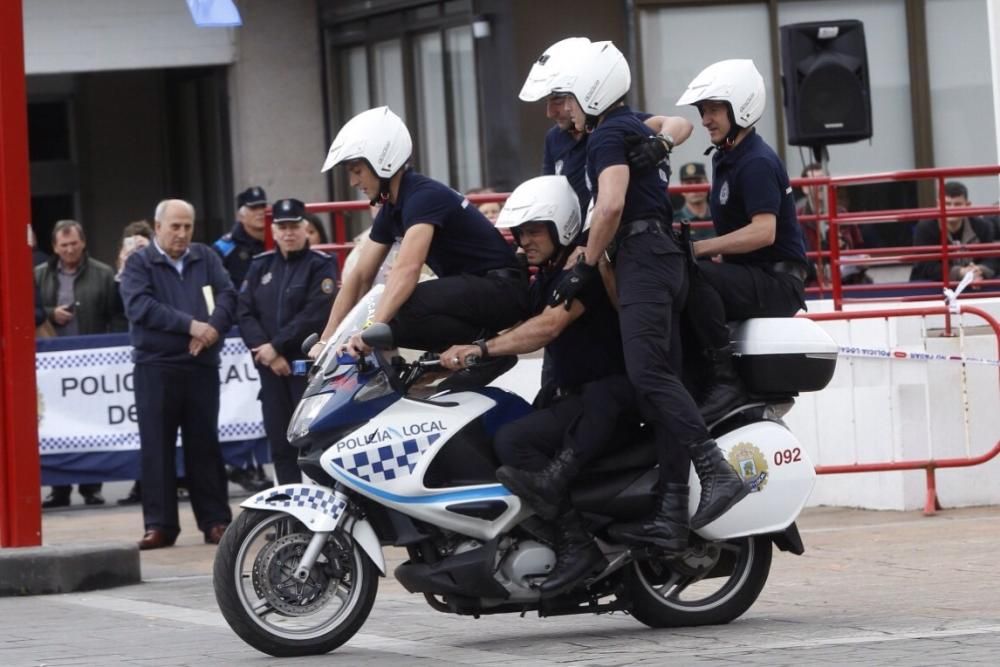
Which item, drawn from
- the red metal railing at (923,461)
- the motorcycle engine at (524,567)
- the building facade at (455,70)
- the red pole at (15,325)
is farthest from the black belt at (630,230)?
the building facade at (455,70)

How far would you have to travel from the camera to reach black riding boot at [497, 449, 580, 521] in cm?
782

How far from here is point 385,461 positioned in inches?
305

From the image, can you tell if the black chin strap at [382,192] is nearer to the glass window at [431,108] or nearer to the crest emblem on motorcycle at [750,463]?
the crest emblem on motorcycle at [750,463]

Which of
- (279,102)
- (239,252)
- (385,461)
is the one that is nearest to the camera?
(385,461)

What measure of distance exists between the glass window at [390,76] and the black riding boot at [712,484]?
1408 centimetres

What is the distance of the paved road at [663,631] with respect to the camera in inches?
295

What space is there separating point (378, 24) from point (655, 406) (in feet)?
47.6

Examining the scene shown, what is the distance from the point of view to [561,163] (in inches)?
332

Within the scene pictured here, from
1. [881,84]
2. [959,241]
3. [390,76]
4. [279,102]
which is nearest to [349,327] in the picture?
[959,241]

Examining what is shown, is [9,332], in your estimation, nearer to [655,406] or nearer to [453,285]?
[453,285]

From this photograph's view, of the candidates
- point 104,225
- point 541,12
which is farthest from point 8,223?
point 104,225

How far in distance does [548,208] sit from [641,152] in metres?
0.41

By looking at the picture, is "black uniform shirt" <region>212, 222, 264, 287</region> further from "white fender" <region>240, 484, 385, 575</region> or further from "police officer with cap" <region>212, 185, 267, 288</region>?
"white fender" <region>240, 484, 385, 575</region>

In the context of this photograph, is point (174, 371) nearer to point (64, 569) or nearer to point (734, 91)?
point (64, 569)
